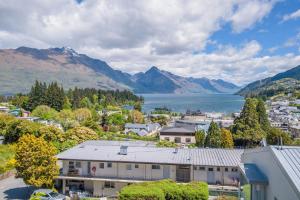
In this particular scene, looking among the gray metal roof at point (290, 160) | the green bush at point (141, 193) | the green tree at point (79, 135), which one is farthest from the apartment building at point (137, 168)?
the green tree at point (79, 135)

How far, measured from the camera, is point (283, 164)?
8.30 metres

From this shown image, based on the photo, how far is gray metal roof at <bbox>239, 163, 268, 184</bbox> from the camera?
977 centimetres

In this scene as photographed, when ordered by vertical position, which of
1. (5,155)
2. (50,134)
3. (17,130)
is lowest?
(5,155)

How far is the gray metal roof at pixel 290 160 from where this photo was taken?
301 inches

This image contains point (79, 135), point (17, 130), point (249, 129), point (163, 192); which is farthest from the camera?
point (79, 135)

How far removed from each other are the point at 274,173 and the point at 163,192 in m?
13.1

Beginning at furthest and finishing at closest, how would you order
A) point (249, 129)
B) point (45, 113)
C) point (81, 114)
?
1. point (81, 114)
2. point (45, 113)
3. point (249, 129)

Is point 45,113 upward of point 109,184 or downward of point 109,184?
upward

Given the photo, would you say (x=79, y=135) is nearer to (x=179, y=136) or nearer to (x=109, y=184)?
(x=109, y=184)

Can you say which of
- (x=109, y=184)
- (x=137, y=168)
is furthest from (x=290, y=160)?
(x=109, y=184)

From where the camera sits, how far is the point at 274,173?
902cm

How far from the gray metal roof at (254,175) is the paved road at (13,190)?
22.7 metres

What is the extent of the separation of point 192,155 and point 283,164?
21.4 meters

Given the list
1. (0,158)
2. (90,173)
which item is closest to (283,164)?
(90,173)
